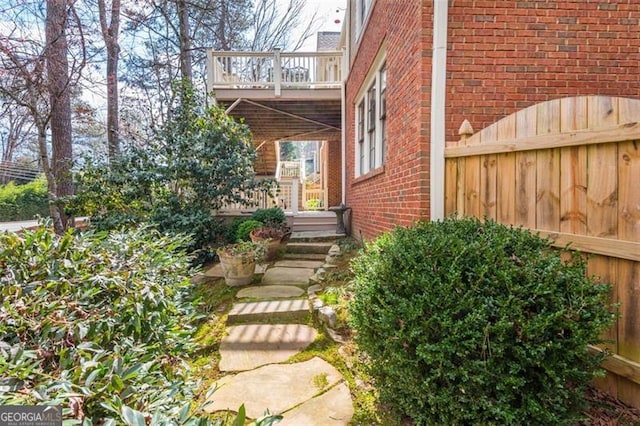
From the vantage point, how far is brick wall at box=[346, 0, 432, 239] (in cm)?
289

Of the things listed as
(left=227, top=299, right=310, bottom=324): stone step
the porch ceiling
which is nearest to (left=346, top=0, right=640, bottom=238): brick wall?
(left=227, top=299, right=310, bottom=324): stone step

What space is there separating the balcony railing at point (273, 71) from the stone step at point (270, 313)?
5.86 metres

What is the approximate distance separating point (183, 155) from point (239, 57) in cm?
370

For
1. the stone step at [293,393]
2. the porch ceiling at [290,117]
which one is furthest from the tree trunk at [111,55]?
the stone step at [293,393]

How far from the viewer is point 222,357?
241cm

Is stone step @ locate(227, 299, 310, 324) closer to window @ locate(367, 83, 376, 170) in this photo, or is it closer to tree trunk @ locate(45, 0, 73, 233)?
window @ locate(367, 83, 376, 170)

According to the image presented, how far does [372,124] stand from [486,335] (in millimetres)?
4316

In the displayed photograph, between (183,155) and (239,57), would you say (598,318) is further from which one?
(239,57)

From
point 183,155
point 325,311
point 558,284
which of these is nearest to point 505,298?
point 558,284

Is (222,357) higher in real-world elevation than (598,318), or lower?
lower

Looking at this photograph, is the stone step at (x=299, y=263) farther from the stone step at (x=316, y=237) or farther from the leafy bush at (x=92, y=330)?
the leafy bush at (x=92, y=330)

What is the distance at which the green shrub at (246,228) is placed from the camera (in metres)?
5.72

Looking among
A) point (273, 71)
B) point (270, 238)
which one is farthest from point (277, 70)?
point (270, 238)

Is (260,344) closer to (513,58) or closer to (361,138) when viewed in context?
(513,58)
